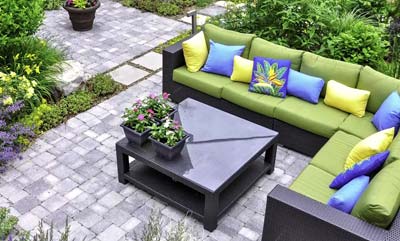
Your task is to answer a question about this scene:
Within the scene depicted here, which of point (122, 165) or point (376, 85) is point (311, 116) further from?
point (122, 165)

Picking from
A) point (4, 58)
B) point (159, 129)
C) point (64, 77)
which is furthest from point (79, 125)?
point (159, 129)

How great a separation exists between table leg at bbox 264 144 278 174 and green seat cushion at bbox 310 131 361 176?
1.45ft

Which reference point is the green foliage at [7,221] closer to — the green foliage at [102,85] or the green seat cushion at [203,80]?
the green foliage at [102,85]

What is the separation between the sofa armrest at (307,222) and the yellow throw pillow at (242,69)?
80.5 inches

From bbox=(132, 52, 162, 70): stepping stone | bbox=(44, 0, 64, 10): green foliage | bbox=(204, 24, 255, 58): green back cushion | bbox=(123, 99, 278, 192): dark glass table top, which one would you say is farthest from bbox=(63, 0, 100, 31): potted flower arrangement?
bbox=(123, 99, 278, 192): dark glass table top

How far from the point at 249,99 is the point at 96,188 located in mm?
1909

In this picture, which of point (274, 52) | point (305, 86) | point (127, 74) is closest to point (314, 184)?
point (305, 86)

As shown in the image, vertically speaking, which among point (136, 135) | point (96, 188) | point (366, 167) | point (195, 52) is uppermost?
→ point (195, 52)

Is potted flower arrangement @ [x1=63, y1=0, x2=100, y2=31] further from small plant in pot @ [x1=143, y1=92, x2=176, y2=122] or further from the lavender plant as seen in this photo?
small plant in pot @ [x1=143, y1=92, x2=176, y2=122]

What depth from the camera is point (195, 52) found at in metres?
5.88

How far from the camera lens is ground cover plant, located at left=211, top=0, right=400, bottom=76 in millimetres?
6004

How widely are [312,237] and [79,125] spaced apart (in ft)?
10.3

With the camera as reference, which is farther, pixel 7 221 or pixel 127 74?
pixel 127 74

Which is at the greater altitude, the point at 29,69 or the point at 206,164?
the point at 29,69
